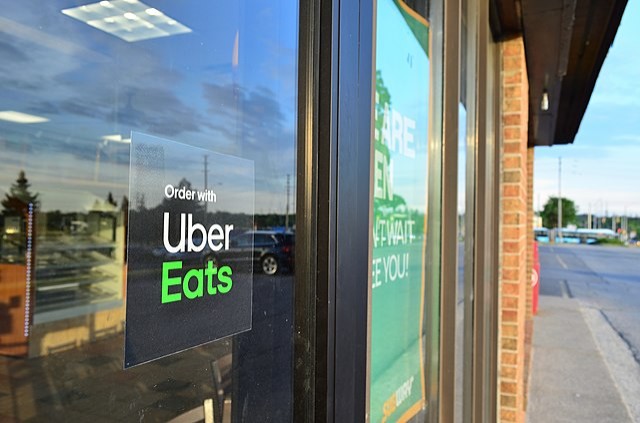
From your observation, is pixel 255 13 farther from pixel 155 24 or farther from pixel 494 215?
pixel 494 215

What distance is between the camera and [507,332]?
3.38 metres

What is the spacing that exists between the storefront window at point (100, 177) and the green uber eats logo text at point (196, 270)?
0.03 meters

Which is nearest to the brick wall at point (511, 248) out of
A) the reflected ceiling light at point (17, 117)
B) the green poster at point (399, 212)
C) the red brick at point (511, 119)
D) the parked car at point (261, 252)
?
the red brick at point (511, 119)

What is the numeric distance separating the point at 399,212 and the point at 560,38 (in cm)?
272

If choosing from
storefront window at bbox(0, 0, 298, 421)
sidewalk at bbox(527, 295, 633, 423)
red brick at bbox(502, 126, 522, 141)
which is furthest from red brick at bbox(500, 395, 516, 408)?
storefront window at bbox(0, 0, 298, 421)

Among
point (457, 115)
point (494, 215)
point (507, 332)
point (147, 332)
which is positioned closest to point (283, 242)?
point (147, 332)

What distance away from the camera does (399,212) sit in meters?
1.66

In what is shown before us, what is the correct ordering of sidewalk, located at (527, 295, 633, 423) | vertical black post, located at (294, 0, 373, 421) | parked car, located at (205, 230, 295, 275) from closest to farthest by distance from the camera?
parked car, located at (205, 230, 295, 275) < vertical black post, located at (294, 0, 373, 421) < sidewalk, located at (527, 295, 633, 423)

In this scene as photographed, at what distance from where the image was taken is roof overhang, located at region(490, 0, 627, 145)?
3107mm

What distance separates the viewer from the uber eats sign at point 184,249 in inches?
23.6

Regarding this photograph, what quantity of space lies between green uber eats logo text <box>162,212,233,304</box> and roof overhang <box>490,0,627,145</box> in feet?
9.33

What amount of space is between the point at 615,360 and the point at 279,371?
7.63m

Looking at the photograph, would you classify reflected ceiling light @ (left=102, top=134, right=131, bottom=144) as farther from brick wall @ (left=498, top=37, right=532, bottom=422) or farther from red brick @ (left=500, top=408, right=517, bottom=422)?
red brick @ (left=500, top=408, right=517, bottom=422)

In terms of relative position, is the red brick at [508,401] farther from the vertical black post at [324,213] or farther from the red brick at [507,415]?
the vertical black post at [324,213]
